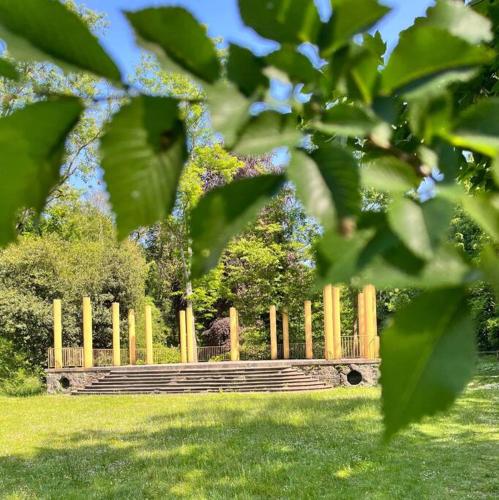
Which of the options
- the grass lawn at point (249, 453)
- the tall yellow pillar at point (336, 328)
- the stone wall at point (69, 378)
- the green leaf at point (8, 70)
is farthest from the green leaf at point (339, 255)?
the stone wall at point (69, 378)

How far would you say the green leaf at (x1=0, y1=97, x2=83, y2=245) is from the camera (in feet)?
1.12

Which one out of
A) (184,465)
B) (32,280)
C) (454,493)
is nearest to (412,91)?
(454,493)

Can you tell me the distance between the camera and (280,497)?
5.91 metres

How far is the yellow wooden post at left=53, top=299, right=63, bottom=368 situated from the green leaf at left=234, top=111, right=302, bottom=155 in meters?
19.2

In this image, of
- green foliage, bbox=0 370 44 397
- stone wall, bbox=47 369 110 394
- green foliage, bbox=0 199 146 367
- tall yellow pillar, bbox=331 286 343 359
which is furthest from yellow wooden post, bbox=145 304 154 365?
tall yellow pillar, bbox=331 286 343 359

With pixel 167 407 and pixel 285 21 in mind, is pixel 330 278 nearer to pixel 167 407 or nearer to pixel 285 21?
pixel 285 21

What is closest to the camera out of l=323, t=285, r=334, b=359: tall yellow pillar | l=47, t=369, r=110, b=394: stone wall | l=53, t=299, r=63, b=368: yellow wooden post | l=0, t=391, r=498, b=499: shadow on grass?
l=0, t=391, r=498, b=499: shadow on grass

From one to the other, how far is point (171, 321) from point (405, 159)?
29.2 meters

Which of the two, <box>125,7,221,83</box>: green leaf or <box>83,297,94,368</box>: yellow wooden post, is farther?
<box>83,297,94,368</box>: yellow wooden post

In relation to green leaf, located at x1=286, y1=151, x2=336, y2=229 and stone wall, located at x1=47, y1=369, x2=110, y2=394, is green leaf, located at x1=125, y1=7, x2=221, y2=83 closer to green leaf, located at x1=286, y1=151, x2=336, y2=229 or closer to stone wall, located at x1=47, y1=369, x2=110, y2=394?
green leaf, located at x1=286, y1=151, x2=336, y2=229

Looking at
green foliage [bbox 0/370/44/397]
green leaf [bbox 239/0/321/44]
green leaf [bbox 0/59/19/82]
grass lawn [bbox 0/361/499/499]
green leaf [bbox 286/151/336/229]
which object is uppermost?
green leaf [bbox 239/0/321/44]

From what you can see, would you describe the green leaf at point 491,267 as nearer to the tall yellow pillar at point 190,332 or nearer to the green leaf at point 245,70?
the green leaf at point 245,70

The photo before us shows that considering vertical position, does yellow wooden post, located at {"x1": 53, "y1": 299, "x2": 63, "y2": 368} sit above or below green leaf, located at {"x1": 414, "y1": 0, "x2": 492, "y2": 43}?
below

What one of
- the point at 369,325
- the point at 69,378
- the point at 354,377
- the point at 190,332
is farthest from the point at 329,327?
the point at 69,378
